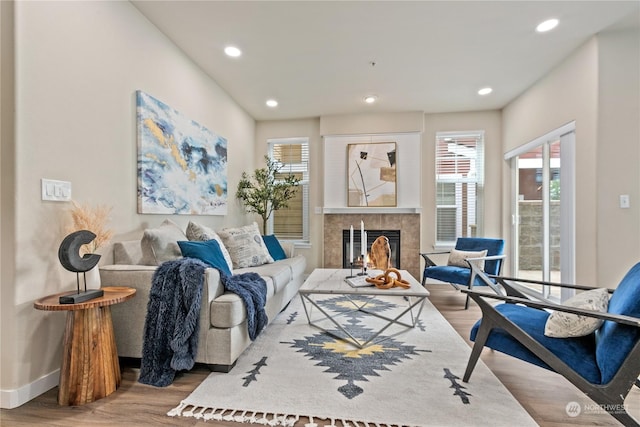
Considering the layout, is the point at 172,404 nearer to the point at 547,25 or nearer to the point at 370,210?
the point at 370,210

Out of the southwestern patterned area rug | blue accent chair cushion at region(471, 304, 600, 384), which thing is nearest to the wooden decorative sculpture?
the southwestern patterned area rug

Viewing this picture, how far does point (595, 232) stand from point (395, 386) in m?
2.50

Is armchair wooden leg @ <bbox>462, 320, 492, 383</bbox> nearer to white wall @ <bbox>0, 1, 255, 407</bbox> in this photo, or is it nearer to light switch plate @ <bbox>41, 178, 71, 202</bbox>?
white wall @ <bbox>0, 1, 255, 407</bbox>

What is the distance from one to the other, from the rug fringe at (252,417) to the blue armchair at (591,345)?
77cm

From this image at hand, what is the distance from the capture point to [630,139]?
2.68 metres

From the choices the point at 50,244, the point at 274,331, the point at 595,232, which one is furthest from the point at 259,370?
the point at 595,232

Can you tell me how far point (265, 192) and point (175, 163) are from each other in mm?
1771

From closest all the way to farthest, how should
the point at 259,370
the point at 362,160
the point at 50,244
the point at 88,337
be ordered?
the point at 88,337
the point at 50,244
the point at 259,370
the point at 362,160

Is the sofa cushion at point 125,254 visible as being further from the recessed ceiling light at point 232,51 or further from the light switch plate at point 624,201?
the light switch plate at point 624,201

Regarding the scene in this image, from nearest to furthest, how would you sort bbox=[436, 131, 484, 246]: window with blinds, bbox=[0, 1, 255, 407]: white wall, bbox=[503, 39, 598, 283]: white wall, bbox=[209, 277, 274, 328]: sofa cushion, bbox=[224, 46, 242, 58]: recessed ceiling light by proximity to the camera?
bbox=[0, 1, 255, 407]: white wall, bbox=[209, 277, 274, 328]: sofa cushion, bbox=[503, 39, 598, 283]: white wall, bbox=[224, 46, 242, 58]: recessed ceiling light, bbox=[436, 131, 484, 246]: window with blinds

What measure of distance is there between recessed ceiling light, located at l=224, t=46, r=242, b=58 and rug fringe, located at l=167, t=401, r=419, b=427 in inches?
121

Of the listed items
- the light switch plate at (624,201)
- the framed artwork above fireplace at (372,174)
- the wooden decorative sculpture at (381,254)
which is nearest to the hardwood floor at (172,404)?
the wooden decorative sculpture at (381,254)

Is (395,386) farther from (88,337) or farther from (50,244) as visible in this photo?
(50,244)

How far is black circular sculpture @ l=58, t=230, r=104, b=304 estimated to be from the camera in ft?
5.13
